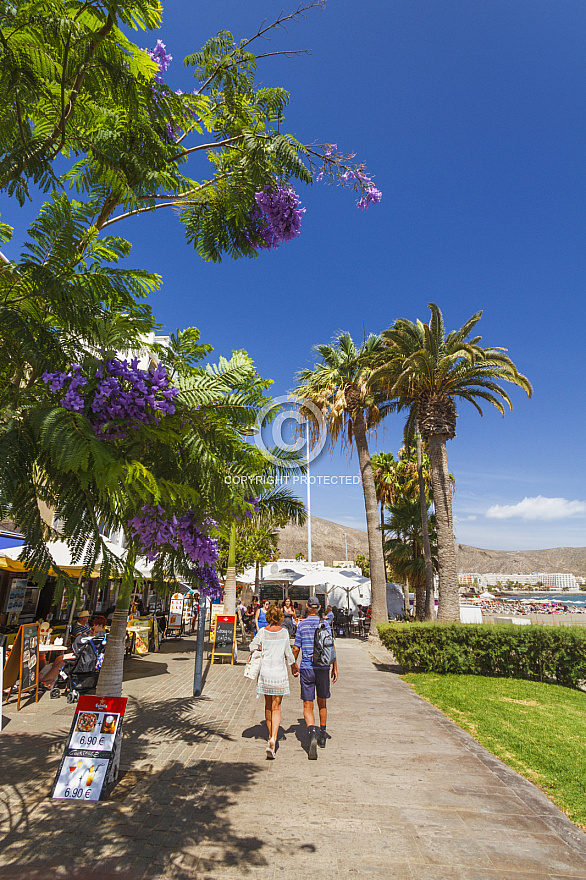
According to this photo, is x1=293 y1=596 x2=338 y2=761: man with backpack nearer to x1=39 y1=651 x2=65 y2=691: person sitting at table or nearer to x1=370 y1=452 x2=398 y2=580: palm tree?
x1=39 y1=651 x2=65 y2=691: person sitting at table

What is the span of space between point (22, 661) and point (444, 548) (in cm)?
1255

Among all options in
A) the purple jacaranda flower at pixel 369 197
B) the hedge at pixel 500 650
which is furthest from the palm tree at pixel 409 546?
the purple jacaranda flower at pixel 369 197

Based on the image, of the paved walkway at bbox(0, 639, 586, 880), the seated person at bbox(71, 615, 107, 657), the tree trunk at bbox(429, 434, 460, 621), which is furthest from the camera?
the tree trunk at bbox(429, 434, 460, 621)

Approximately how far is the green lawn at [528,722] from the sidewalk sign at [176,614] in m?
11.1

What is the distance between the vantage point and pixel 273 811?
495cm

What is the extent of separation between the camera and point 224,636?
46.2ft

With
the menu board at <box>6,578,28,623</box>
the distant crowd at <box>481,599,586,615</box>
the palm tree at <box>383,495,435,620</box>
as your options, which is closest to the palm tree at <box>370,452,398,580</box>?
the palm tree at <box>383,495,435,620</box>

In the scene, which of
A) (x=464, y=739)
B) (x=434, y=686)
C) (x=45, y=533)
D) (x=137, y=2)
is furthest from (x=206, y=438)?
(x=434, y=686)

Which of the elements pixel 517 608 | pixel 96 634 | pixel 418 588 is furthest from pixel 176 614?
pixel 517 608

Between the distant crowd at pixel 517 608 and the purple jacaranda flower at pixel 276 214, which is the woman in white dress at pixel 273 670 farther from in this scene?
the distant crowd at pixel 517 608

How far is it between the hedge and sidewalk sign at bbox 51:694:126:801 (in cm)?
1003

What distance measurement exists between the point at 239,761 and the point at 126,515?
16.6 ft

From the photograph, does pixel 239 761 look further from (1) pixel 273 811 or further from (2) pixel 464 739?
(2) pixel 464 739

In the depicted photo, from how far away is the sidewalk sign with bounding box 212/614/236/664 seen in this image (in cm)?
1402
